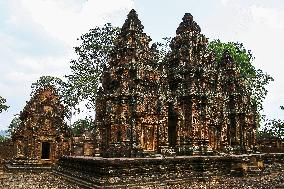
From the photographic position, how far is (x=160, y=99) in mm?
15062

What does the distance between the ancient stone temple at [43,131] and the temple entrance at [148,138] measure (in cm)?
1078

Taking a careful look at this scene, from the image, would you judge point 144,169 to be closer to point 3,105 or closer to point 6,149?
point 6,149

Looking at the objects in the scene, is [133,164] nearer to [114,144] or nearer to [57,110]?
[114,144]

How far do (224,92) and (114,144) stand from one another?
1106 centimetres

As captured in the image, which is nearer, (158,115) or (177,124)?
(158,115)

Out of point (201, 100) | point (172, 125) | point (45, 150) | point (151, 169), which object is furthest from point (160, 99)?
point (45, 150)

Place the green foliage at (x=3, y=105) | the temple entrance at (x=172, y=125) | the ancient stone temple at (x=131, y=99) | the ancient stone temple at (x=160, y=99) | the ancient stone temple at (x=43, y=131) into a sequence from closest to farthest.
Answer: the ancient stone temple at (x=131, y=99)
the ancient stone temple at (x=160, y=99)
the temple entrance at (x=172, y=125)
the ancient stone temple at (x=43, y=131)
the green foliage at (x=3, y=105)

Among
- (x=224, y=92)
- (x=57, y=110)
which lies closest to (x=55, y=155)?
(x=57, y=110)

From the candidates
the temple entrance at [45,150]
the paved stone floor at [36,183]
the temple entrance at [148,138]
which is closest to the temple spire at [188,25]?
the temple entrance at [148,138]

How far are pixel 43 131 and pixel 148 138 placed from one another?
445 inches

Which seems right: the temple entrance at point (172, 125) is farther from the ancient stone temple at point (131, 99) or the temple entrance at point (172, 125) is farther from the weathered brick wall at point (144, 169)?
the weathered brick wall at point (144, 169)

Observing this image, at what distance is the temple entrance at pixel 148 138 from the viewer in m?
14.4

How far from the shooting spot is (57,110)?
2303cm

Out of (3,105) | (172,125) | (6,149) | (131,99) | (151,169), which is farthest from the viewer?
(3,105)
